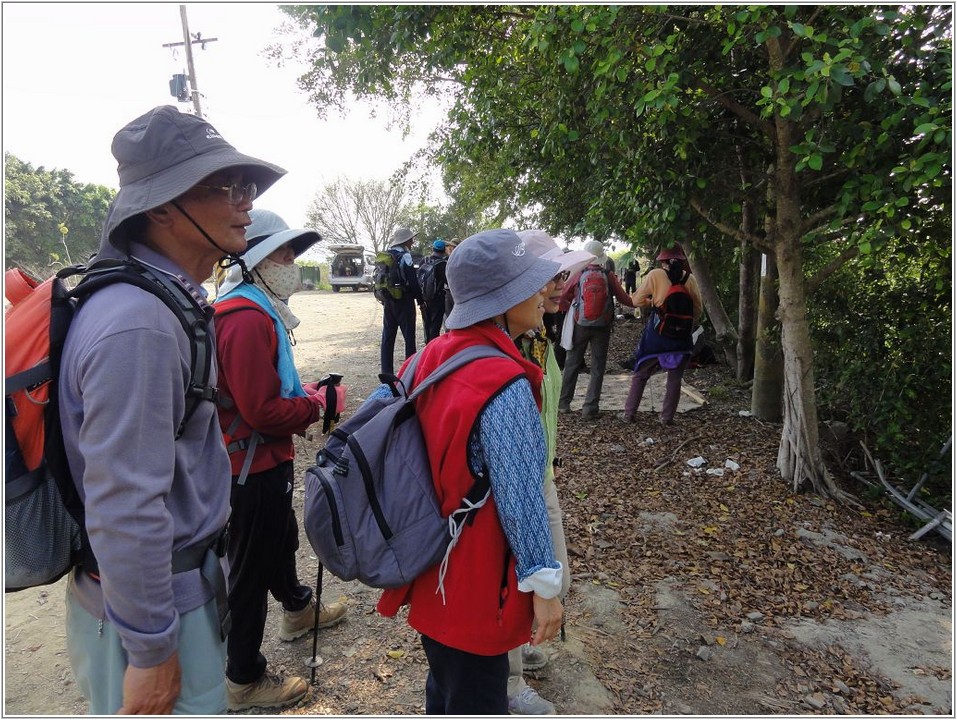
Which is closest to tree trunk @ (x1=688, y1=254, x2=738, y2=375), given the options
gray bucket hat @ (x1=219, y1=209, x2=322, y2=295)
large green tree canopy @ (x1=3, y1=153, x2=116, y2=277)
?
gray bucket hat @ (x1=219, y1=209, x2=322, y2=295)

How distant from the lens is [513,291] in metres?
1.78

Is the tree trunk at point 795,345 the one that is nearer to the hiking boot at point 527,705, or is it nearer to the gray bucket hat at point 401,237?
the hiking boot at point 527,705

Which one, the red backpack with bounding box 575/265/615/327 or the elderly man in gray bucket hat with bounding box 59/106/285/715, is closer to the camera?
the elderly man in gray bucket hat with bounding box 59/106/285/715

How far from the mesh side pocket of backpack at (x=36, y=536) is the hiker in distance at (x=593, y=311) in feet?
17.7

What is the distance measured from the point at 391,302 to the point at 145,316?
689 centimetres

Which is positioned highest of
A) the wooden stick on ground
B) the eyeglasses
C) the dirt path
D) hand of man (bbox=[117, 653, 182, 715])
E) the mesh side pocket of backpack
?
the eyeglasses

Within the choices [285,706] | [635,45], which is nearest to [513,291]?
[285,706]

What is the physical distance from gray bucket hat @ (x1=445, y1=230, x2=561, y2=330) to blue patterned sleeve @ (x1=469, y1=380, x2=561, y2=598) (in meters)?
0.30

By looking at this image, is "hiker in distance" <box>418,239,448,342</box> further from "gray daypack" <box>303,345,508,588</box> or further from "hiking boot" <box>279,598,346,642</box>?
"gray daypack" <box>303,345,508,588</box>

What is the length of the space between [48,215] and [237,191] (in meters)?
35.9

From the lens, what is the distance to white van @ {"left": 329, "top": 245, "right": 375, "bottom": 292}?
2806 centimetres

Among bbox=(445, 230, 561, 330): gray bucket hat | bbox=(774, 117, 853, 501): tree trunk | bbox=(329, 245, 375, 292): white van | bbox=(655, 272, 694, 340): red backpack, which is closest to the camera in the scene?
bbox=(445, 230, 561, 330): gray bucket hat

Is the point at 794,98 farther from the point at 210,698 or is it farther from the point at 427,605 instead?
the point at 210,698

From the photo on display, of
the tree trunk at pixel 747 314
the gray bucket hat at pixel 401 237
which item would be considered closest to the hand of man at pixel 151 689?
the gray bucket hat at pixel 401 237
